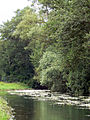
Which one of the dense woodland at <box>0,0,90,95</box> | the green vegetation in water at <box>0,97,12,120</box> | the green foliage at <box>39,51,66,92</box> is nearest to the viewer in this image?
the green vegetation in water at <box>0,97,12,120</box>

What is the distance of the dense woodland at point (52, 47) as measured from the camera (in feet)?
71.2

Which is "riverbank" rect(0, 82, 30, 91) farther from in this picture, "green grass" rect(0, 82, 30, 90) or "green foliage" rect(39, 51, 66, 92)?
"green foliage" rect(39, 51, 66, 92)

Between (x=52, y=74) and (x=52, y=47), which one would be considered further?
(x=52, y=47)

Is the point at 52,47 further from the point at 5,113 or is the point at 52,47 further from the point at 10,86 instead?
the point at 5,113

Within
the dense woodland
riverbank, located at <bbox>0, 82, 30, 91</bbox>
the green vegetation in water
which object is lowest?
the green vegetation in water

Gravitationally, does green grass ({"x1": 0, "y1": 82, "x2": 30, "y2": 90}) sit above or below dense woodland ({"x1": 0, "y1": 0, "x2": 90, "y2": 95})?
below

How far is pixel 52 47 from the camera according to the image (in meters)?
42.9

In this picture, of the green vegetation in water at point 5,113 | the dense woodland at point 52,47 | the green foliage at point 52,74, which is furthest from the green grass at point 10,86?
the green vegetation in water at point 5,113

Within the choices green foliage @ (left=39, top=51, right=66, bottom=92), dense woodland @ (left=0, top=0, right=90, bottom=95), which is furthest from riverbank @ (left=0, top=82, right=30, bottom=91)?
green foliage @ (left=39, top=51, right=66, bottom=92)

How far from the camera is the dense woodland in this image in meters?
21.7

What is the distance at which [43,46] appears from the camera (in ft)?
157

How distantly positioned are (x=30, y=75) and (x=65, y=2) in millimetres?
45786

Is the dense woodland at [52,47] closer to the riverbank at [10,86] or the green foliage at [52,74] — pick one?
the green foliage at [52,74]

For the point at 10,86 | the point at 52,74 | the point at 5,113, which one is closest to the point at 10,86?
the point at 10,86
